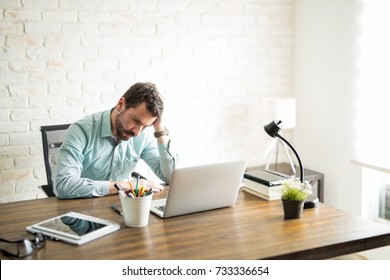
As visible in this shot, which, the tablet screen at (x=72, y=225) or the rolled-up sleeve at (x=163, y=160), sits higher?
the rolled-up sleeve at (x=163, y=160)

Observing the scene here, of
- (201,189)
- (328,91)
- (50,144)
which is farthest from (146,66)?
(201,189)

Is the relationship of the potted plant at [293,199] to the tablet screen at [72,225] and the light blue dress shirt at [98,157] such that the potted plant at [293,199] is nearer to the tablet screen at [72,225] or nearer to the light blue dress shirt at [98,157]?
the tablet screen at [72,225]

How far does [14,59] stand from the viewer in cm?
310

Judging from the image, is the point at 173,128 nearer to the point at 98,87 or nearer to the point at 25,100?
the point at 98,87

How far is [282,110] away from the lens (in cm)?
352

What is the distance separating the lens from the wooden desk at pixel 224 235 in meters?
1.56

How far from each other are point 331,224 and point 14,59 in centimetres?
227

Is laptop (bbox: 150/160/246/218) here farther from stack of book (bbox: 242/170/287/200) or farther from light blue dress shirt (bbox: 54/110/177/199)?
light blue dress shirt (bbox: 54/110/177/199)

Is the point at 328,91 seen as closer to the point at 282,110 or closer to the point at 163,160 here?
the point at 282,110

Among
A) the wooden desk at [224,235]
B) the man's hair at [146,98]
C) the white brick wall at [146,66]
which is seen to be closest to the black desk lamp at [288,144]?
the wooden desk at [224,235]

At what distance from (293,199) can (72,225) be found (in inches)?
33.5

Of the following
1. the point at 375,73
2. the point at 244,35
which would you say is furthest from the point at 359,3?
the point at 244,35

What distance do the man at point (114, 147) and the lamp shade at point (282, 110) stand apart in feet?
3.71

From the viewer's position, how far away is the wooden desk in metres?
1.56
